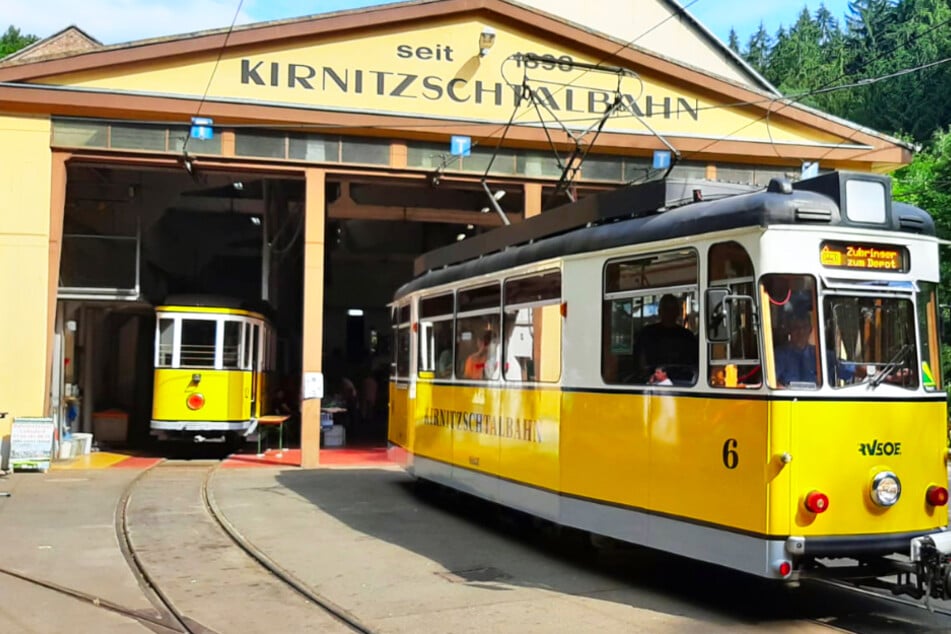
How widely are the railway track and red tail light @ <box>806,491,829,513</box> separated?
296cm

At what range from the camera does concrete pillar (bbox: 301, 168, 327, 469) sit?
17.1 m

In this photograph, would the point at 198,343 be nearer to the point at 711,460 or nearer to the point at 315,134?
the point at 315,134

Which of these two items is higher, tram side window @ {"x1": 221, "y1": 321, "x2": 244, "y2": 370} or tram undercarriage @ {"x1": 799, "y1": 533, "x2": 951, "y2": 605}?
tram side window @ {"x1": 221, "y1": 321, "x2": 244, "y2": 370}

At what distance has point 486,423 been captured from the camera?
9945mm

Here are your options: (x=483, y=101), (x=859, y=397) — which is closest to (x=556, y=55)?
(x=483, y=101)

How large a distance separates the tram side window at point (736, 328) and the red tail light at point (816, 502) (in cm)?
77

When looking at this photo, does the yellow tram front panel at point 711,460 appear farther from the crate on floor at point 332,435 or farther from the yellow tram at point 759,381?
the crate on floor at point 332,435

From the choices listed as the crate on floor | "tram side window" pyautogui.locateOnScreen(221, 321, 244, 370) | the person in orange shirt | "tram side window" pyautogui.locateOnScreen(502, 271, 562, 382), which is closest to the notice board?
"tram side window" pyautogui.locateOnScreen(221, 321, 244, 370)

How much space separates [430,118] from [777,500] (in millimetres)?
12666

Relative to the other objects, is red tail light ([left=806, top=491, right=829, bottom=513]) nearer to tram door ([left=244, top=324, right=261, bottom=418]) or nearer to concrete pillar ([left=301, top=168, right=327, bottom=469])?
concrete pillar ([left=301, top=168, right=327, bottom=469])

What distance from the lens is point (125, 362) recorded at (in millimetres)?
25484

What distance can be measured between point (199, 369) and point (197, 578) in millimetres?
10591

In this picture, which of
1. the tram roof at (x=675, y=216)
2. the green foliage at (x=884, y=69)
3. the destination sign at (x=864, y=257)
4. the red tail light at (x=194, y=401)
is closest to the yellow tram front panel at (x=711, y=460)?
the destination sign at (x=864, y=257)

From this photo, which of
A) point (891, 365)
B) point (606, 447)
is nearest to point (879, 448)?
point (891, 365)
